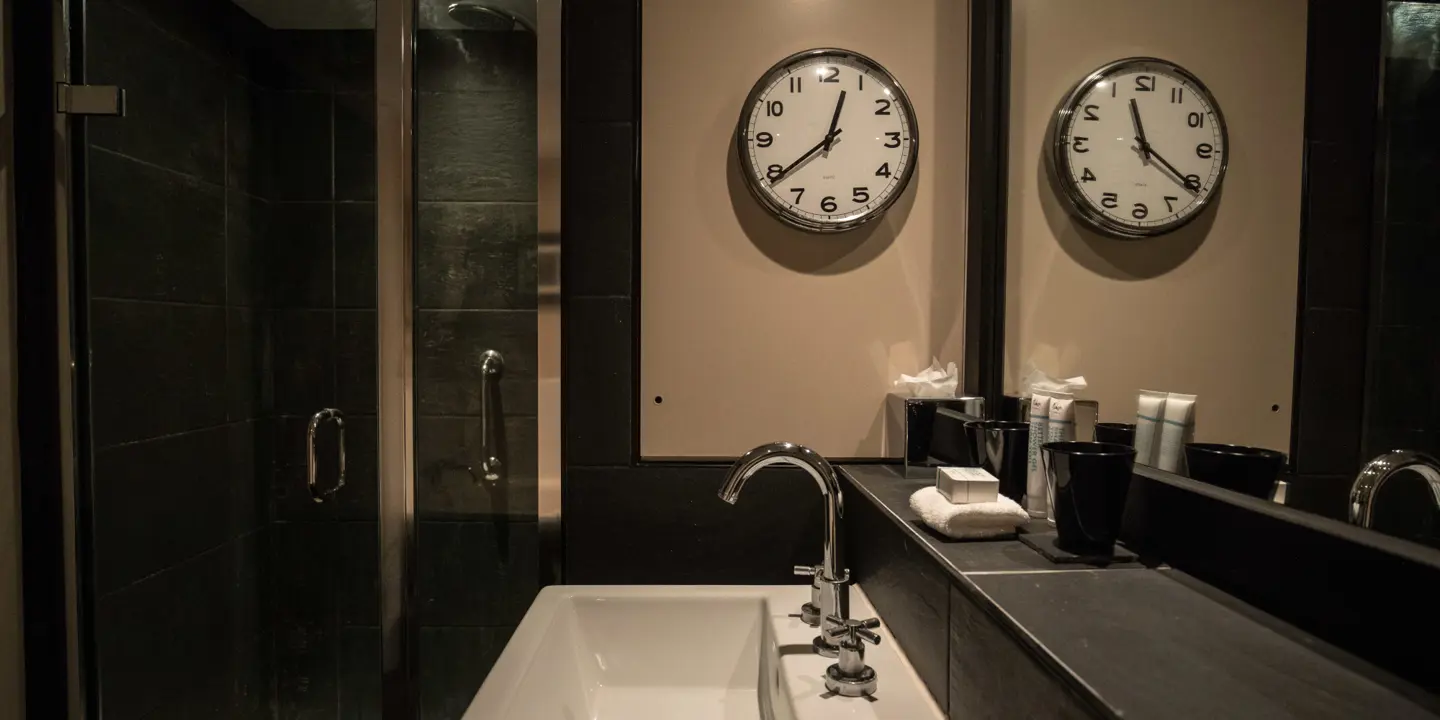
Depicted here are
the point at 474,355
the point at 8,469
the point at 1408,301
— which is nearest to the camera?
the point at 1408,301

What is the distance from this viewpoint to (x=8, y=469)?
99cm

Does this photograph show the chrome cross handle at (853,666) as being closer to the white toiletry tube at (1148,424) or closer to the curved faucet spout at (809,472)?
the curved faucet spout at (809,472)

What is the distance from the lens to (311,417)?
164 cm

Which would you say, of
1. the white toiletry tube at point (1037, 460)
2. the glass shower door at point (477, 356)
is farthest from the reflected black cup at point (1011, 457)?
the glass shower door at point (477, 356)

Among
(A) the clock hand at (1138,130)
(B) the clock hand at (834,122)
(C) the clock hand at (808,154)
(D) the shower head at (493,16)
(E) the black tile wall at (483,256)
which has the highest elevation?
(D) the shower head at (493,16)

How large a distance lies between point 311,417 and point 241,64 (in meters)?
0.81

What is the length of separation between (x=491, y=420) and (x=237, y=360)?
647 millimetres

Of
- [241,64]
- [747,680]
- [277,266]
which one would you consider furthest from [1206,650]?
A: [241,64]

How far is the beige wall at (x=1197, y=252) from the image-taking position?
2.06ft

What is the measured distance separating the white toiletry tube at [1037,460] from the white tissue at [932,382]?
0.34 m

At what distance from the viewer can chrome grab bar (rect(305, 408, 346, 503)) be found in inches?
63.3

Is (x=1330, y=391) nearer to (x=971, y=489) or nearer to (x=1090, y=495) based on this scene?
(x=1090, y=495)

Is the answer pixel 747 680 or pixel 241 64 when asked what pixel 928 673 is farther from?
pixel 241 64

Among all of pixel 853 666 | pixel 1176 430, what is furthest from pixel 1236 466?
pixel 853 666
